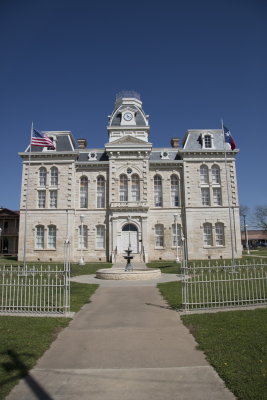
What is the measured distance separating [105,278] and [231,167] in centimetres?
2264

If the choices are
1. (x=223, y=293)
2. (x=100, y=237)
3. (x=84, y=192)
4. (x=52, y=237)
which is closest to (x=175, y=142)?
(x=84, y=192)

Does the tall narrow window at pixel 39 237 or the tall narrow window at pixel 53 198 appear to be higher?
the tall narrow window at pixel 53 198

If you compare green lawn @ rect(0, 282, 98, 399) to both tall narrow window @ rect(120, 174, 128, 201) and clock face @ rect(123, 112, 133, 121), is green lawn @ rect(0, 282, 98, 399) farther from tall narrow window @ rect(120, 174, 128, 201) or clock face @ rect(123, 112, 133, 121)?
clock face @ rect(123, 112, 133, 121)

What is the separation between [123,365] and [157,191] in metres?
29.6

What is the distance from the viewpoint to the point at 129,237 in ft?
107

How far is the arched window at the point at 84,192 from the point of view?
113 ft

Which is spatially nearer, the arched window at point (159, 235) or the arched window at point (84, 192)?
the arched window at point (159, 235)

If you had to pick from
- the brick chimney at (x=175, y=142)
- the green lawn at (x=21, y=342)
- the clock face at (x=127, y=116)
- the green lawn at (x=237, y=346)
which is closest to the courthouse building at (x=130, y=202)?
the clock face at (x=127, y=116)

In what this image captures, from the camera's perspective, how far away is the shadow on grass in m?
4.64

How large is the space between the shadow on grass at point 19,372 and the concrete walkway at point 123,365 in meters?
0.02

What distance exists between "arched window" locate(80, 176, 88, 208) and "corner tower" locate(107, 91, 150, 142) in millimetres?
5768

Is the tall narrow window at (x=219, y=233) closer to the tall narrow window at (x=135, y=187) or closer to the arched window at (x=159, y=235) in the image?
the arched window at (x=159, y=235)

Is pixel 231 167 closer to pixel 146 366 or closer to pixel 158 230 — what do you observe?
pixel 158 230

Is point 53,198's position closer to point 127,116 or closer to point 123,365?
point 127,116
